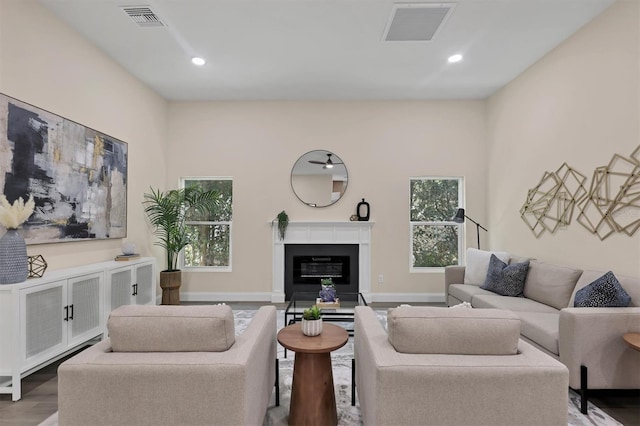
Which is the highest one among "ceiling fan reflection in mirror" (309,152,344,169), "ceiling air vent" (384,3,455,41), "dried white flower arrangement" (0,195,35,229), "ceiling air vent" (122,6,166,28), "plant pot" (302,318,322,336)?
"ceiling air vent" (122,6,166,28)

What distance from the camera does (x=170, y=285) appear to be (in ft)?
15.4

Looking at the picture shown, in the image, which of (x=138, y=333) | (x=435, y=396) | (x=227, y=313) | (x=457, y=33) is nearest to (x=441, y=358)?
(x=435, y=396)

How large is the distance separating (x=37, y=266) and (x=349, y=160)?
4.04 metres

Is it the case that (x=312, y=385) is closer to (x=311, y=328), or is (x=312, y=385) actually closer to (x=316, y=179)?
(x=311, y=328)

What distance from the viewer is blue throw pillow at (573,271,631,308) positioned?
97.0 inches

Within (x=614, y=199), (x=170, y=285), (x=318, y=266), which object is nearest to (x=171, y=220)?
(x=170, y=285)

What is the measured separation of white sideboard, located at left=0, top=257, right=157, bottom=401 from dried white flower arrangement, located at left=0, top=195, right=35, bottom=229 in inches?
17.5

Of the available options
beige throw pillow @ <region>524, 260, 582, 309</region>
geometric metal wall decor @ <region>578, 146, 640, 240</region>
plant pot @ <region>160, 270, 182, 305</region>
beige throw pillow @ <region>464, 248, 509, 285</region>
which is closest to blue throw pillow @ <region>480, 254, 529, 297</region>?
beige throw pillow @ <region>524, 260, 582, 309</region>

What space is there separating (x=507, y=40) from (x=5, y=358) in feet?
17.1

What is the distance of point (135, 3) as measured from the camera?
3.03 meters

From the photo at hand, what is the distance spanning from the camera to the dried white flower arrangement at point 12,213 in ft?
8.11

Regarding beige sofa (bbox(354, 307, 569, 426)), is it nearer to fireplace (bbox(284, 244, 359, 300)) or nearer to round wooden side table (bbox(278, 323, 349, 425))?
round wooden side table (bbox(278, 323, 349, 425))

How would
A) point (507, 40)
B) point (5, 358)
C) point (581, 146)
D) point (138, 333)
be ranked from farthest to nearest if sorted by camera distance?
point (507, 40) → point (581, 146) → point (5, 358) → point (138, 333)

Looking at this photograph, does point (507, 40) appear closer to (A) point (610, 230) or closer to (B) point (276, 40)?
(A) point (610, 230)
